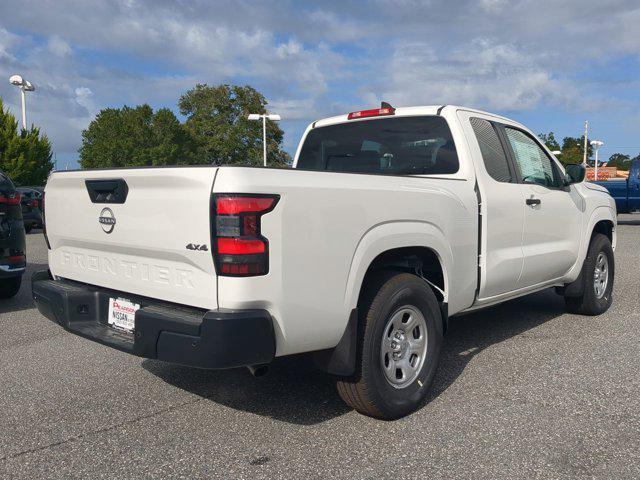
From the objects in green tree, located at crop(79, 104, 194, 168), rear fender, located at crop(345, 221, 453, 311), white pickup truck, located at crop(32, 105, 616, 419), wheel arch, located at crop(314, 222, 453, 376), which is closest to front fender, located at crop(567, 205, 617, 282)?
white pickup truck, located at crop(32, 105, 616, 419)

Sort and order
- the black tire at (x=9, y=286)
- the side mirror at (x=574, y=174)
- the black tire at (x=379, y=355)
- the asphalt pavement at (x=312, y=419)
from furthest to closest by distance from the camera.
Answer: the black tire at (x=9, y=286) → the side mirror at (x=574, y=174) → the black tire at (x=379, y=355) → the asphalt pavement at (x=312, y=419)

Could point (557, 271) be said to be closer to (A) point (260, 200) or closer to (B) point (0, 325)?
(A) point (260, 200)

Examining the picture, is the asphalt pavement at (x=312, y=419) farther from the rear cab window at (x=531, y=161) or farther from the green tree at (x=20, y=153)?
the green tree at (x=20, y=153)

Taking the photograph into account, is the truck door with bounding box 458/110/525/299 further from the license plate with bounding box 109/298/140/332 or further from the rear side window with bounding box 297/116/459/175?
the license plate with bounding box 109/298/140/332

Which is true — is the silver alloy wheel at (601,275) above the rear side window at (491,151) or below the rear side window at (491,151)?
below

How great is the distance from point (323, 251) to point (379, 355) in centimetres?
75

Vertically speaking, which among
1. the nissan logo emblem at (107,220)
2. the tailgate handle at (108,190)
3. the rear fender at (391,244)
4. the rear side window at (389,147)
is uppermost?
the rear side window at (389,147)

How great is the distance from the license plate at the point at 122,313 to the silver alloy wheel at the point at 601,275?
15.2ft

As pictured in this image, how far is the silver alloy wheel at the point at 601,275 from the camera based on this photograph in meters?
6.01

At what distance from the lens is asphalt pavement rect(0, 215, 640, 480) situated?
294cm

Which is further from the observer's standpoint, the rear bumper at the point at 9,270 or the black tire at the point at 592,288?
the rear bumper at the point at 9,270

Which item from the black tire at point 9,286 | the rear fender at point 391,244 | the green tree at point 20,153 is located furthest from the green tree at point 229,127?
the rear fender at point 391,244

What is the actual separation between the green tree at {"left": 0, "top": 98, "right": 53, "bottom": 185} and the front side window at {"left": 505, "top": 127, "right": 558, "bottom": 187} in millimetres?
36827

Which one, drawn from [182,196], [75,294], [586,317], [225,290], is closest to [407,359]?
[225,290]
